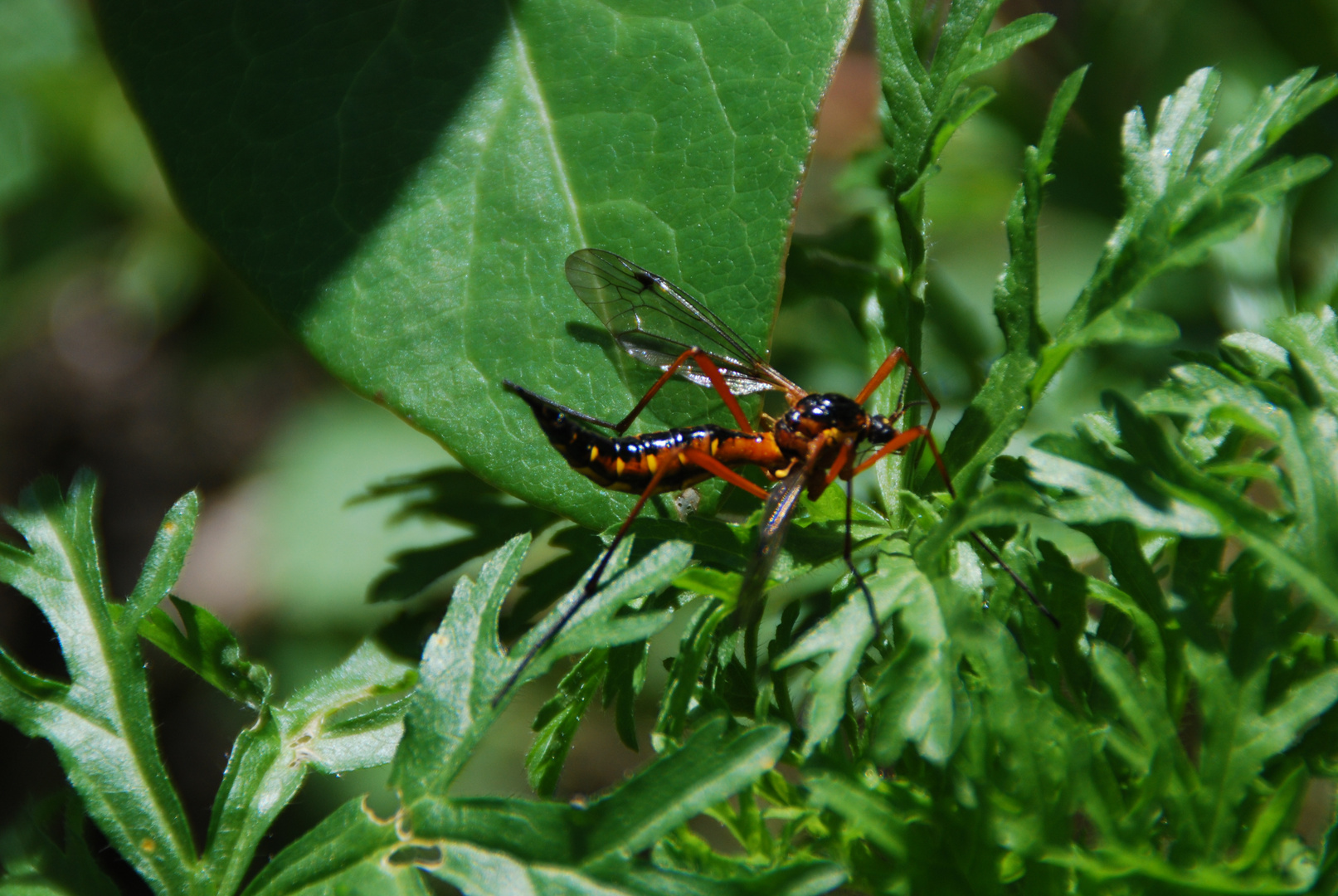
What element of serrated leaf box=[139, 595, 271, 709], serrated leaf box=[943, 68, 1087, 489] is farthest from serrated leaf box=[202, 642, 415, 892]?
serrated leaf box=[943, 68, 1087, 489]

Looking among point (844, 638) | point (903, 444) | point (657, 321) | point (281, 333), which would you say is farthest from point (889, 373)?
point (281, 333)

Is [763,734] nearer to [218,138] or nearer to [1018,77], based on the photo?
[218,138]

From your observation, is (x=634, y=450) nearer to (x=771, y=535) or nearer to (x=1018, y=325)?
(x=771, y=535)

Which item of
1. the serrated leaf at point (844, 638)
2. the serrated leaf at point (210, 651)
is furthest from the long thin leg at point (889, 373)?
the serrated leaf at point (210, 651)

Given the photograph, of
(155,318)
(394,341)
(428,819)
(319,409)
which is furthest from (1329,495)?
(155,318)

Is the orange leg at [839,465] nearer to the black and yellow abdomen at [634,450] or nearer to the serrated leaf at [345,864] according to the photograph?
the black and yellow abdomen at [634,450]

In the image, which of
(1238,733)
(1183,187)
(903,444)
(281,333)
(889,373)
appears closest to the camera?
(1238,733)

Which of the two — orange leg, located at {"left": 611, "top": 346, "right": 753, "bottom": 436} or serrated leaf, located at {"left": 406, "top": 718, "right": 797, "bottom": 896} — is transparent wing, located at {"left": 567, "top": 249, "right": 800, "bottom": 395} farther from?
serrated leaf, located at {"left": 406, "top": 718, "right": 797, "bottom": 896}
